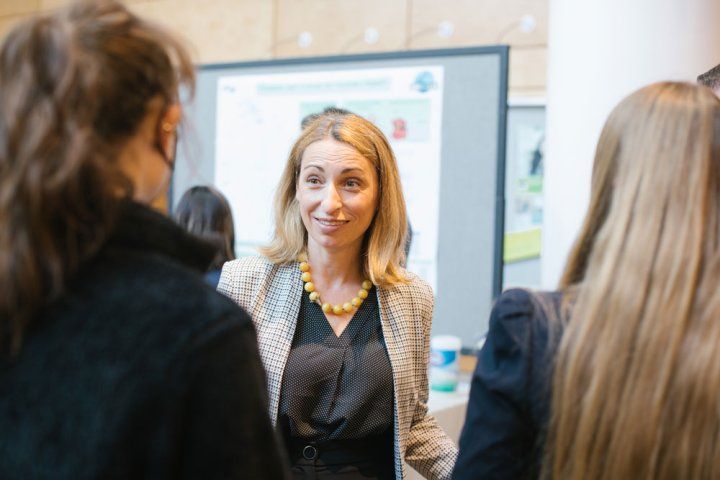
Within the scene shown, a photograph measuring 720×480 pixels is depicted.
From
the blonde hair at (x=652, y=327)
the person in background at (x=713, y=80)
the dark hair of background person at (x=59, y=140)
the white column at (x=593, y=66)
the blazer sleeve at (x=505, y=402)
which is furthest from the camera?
the white column at (x=593, y=66)

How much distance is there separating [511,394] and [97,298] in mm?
574

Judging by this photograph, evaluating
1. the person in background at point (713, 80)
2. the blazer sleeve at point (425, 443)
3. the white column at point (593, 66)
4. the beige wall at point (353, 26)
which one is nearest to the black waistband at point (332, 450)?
the blazer sleeve at point (425, 443)

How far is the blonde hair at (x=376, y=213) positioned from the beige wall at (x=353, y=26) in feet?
6.74

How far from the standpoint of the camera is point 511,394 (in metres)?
1.02

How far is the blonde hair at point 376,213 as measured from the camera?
177 cm

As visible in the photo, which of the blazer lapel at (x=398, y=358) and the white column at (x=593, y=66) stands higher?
the white column at (x=593, y=66)

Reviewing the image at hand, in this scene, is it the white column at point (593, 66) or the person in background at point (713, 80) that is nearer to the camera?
the person in background at point (713, 80)

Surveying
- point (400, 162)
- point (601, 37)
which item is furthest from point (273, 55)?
point (601, 37)

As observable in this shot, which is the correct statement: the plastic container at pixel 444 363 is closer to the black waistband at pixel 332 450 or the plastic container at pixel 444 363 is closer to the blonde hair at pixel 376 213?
the blonde hair at pixel 376 213

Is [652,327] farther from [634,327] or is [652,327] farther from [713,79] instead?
[713,79]

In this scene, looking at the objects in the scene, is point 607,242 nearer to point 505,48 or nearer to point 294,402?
point 294,402

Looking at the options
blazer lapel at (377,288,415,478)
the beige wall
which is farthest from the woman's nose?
the beige wall

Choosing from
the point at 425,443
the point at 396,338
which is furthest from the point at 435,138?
the point at 425,443

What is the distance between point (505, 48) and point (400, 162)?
63cm
